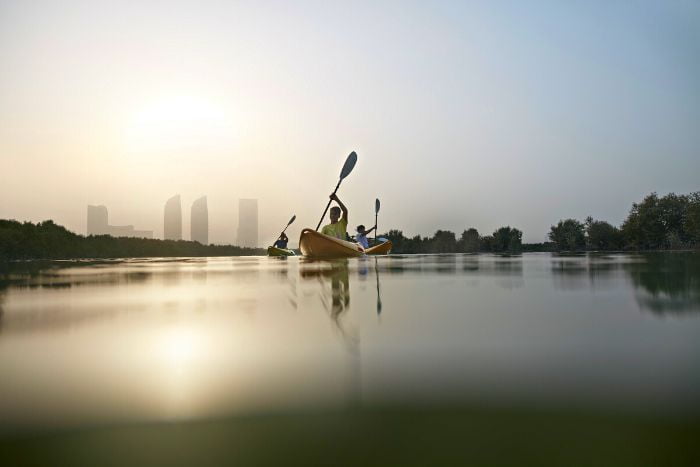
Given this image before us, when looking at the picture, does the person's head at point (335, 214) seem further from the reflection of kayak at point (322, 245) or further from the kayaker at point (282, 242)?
the kayaker at point (282, 242)

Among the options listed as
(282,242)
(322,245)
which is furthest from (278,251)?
(322,245)

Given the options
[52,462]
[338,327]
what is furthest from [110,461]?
[338,327]

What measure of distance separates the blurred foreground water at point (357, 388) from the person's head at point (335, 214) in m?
19.6

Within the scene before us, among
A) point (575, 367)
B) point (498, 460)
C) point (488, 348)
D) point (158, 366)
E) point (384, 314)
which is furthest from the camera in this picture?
point (384, 314)

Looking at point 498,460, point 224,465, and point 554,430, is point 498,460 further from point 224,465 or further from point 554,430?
point 224,465

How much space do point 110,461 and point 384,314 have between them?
2912 millimetres

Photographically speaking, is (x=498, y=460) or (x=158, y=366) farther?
(x=158, y=366)

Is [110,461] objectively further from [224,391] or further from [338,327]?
[338,327]

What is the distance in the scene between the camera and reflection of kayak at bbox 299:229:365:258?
21.8 m

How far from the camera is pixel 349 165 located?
2523 centimetres

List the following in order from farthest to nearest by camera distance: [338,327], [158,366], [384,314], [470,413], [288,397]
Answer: [384,314] → [338,327] → [158,366] → [288,397] → [470,413]

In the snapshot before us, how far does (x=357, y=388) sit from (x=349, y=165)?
23596 mm

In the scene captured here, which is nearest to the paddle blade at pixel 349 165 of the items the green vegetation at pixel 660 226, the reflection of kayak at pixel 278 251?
the reflection of kayak at pixel 278 251

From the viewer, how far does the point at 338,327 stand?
3.50 meters
